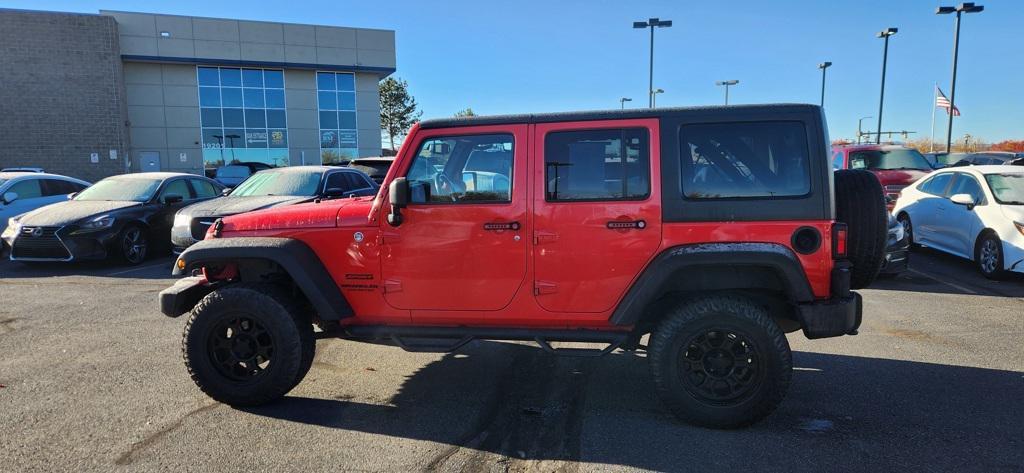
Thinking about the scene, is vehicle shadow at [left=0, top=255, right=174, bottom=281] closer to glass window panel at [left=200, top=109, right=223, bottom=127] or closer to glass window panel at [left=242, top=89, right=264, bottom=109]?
glass window panel at [left=200, top=109, right=223, bottom=127]

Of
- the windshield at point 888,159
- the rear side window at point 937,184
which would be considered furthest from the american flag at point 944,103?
the rear side window at point 937,184

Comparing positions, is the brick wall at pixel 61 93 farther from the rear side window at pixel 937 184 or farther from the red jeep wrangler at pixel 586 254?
the rear side window at pixel 937 184

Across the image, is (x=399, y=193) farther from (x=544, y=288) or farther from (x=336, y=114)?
(x=336, y=114)

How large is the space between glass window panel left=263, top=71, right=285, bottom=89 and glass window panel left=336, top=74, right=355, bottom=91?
9.44 feet

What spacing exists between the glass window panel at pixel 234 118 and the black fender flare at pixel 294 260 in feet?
101

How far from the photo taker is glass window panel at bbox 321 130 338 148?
3347cm

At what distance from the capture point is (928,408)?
3990 mm

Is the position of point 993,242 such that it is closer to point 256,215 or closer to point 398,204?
point 398,204

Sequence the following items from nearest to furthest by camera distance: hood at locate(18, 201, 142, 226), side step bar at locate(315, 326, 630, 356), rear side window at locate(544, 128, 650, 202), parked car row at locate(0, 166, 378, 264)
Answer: rear side window at locate(544, 128, 650, 202) < side step bar at locate(315, 326, 630, 356) < parked car row at locate(0, 166, 378, 264) < hood at locate(18, 201, 142, 226)

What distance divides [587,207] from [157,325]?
479 centimetres

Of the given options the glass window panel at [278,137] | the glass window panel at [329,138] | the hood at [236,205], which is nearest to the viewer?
the hood at [236,205]

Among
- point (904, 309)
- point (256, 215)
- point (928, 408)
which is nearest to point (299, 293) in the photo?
point (256, 215)

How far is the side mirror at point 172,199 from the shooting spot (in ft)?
35.1

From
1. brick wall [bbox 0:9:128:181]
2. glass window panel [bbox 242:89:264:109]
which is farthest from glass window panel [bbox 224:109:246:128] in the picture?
brick wall [bbox 0:9:128:181]
